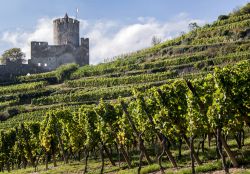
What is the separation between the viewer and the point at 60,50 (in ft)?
392

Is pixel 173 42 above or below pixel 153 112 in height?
above

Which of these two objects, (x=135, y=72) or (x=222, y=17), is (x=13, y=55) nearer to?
(x=135, y=72)

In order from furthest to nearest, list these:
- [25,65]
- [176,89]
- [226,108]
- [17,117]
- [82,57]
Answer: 1. [82,57]
2. [25,65]
3. [17,117]
4. [176,89]
5. [226,108]

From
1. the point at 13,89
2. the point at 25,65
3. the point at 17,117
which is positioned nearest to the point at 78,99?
the point at 17,117

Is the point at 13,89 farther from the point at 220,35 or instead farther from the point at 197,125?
the point at 197,125

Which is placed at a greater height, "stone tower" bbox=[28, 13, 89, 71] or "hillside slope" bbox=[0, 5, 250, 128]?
"stone tower" bbox=[28, 13, 89, 71]

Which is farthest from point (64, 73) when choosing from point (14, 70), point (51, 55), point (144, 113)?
point (144, 113)

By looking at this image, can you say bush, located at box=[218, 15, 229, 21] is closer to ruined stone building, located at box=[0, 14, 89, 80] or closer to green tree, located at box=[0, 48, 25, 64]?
ruined stone building, located at box=[0, 14, 89, 80]

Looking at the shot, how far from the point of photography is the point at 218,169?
68.9 feet

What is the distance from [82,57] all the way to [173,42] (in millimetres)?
34391

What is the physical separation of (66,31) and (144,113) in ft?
335

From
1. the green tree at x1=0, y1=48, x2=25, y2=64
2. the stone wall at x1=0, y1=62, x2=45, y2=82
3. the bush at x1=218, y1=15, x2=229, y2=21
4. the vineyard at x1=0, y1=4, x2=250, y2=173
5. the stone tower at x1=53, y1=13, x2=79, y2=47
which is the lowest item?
the vineyard at x1=0, y1=4, x2=250, y2=173

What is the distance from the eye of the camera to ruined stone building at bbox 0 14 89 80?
118537 mm

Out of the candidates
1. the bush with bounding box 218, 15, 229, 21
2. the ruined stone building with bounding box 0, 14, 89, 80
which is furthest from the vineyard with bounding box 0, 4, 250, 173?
the ruined stone building with bounding box 0, 14, 89, 80
